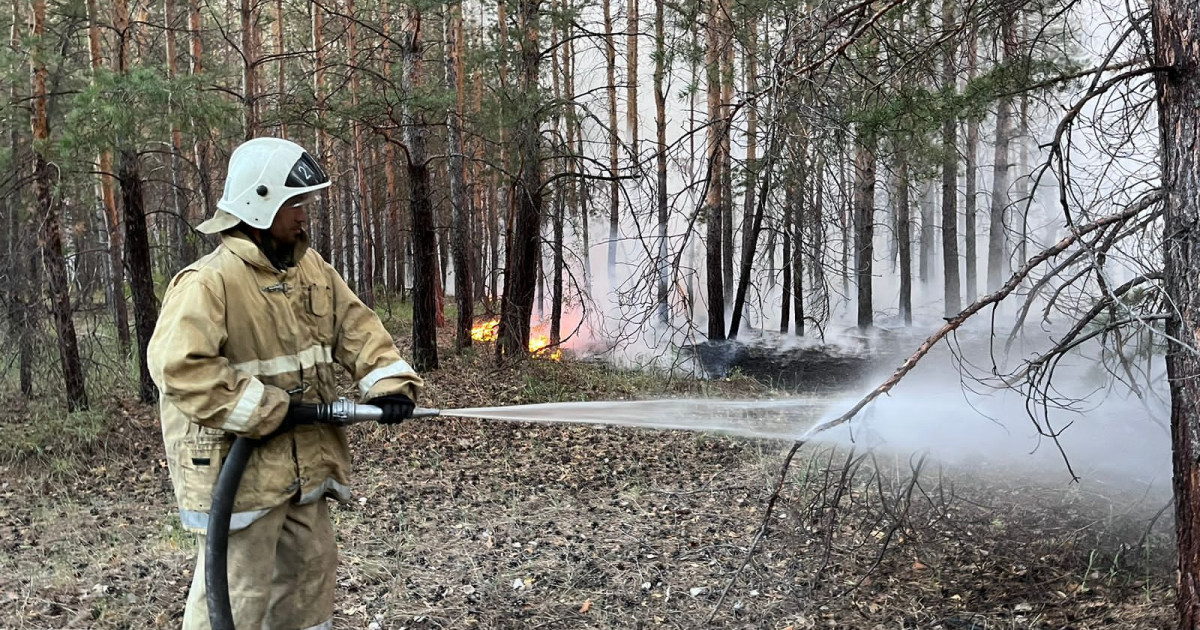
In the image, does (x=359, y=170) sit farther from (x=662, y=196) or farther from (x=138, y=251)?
(x=662, y=196)

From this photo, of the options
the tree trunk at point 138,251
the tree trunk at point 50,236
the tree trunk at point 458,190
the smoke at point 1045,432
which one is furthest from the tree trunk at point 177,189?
the smoke at point 1045,432

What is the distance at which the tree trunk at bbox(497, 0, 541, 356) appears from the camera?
10844 mm

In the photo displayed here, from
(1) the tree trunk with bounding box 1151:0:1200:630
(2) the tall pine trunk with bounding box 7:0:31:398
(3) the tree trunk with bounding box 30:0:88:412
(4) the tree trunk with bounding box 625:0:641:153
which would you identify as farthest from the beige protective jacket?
(4) the tree trunk with bounding box 625:0:641:153

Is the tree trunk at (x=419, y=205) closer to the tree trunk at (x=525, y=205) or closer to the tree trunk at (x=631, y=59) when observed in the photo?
the tree trunk at (x=525, y=205)

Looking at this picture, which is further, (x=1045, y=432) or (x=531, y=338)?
(x=531, y=338)

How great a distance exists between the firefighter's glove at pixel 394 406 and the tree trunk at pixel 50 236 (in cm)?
648

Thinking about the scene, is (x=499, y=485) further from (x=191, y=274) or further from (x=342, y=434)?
(x=191, y=274)

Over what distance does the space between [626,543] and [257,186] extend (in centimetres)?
364

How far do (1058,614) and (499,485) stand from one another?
14.6 ft

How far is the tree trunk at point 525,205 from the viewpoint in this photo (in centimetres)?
1084

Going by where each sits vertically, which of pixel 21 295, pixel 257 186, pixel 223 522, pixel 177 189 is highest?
pixel 177 189

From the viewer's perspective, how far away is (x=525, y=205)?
11.3 meters

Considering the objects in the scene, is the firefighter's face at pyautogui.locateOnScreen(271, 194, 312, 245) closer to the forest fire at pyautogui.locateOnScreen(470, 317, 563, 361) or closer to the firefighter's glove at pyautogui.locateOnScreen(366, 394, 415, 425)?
the firefighter's glove at pyautogui.locateOnScreen(366, 394, 415, 425)

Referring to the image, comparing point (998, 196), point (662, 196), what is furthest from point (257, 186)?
point (998, 196)
